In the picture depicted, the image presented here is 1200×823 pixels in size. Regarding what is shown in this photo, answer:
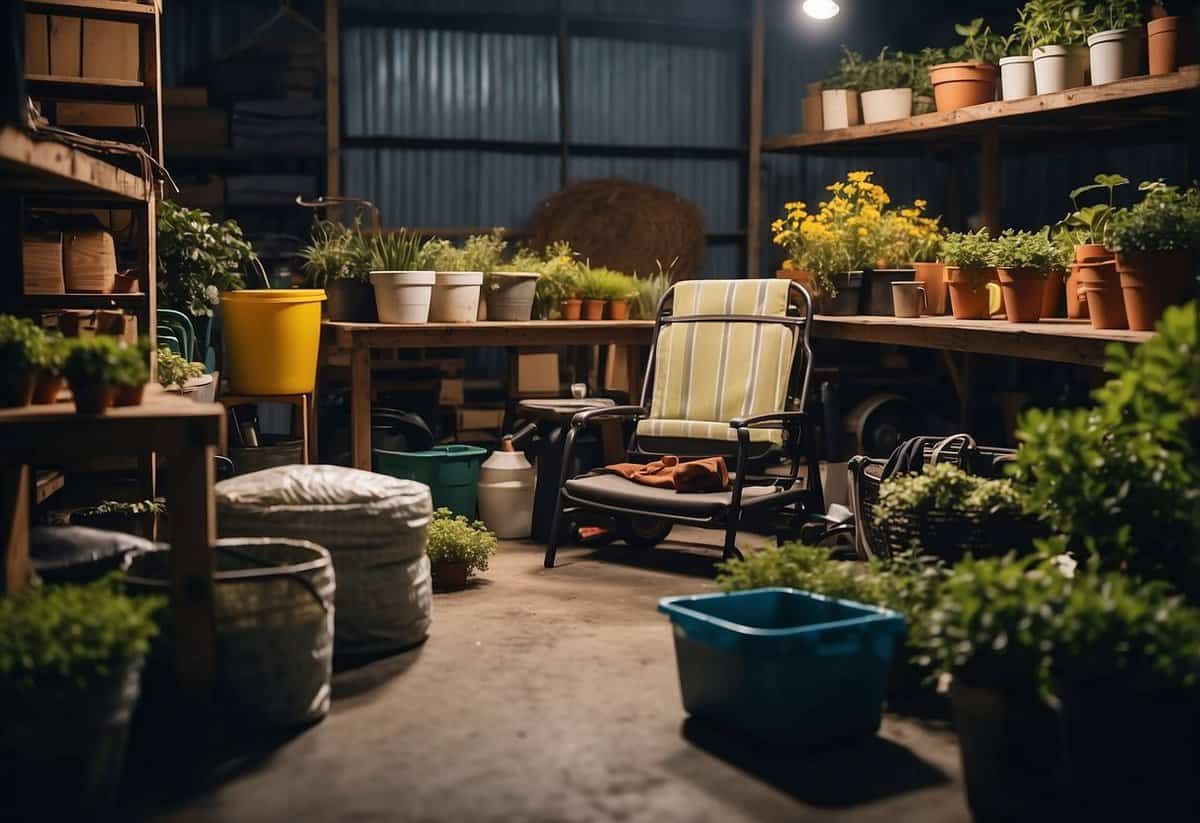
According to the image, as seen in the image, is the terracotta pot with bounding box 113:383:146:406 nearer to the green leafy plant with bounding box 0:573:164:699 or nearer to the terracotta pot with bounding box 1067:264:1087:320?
the green leafy plant with bounding box 0:573:164:699

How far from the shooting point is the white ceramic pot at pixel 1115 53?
5406mm

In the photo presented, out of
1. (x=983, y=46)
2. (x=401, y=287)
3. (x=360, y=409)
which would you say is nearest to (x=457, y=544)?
(x=360, y=409)

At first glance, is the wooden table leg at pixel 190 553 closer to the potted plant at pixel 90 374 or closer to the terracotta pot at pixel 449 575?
the potted plant at pixel 90 374

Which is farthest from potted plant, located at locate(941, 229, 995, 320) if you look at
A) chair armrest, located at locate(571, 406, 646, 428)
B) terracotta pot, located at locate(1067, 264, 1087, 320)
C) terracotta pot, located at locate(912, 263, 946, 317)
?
chair armrest, located at locate(571, 406, 646, 428)

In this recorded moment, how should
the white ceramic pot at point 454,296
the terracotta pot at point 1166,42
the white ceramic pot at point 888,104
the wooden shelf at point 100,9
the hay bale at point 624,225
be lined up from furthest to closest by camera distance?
the hay bale at point 624,225
the white ceramic pot at point 888,104
the white ceramic pot at point 454,296
the terracotta pot at point 1166,42
the wooden shelf at point 100,9

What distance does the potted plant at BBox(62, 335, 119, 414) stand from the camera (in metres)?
3.09

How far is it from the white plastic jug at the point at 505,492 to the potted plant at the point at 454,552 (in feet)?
3.07

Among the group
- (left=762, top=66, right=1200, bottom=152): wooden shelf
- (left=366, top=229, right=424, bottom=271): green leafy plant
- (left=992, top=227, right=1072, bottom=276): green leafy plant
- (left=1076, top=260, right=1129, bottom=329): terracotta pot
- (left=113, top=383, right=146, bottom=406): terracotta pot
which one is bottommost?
(left=113, top=383, right=146, bottom=406): terracotta pot

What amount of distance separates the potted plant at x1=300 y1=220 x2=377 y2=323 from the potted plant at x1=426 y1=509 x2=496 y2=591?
150cm

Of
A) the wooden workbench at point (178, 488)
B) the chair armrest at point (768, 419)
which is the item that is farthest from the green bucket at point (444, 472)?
the wooden workbench at point (178, 488)

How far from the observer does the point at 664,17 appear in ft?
30.7

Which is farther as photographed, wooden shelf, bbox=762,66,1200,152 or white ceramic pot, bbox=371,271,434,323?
white ceramic pot, bbox=371,271,434,323

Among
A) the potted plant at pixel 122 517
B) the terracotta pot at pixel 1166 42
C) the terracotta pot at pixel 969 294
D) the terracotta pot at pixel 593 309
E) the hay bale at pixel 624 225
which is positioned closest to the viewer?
the potted plant at pixel 122 517

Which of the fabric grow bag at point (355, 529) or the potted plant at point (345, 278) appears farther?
the potted plant at point (345, 278)
